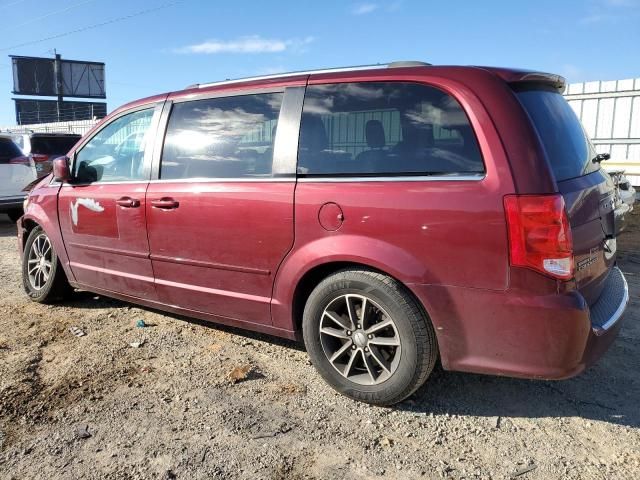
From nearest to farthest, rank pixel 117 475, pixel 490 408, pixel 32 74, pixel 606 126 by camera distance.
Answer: pixel 117 475, pixel 490 408, pixel 606 126, pixel 32 74

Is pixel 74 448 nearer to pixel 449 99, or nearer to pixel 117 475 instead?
pixel 117 475

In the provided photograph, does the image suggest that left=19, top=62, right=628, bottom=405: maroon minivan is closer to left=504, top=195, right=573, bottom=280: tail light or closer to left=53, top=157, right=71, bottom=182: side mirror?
left=504, top=195, right=573, bottom=280: tail light

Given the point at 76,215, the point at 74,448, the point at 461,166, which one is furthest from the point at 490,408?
the point at 76,215

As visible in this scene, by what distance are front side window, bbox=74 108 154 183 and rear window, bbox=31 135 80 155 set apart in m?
8.32

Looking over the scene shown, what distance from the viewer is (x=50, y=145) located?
1208cm

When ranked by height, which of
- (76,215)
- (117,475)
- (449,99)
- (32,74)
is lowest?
(117,475)

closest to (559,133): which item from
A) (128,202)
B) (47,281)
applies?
(128,202)

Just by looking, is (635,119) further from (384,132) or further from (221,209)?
(221,209)

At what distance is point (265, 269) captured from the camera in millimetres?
3346

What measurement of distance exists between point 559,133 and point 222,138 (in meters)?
2.07

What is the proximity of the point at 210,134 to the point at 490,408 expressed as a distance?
97.6 inches

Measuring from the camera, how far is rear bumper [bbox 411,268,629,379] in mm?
2539

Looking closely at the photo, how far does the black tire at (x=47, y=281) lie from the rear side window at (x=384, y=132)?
285 cm

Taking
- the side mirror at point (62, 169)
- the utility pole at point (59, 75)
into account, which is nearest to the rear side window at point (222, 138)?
the side mirror at point (62, 169)
